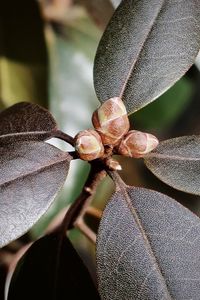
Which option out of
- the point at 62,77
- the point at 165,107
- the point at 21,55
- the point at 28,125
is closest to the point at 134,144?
the point at 28,125

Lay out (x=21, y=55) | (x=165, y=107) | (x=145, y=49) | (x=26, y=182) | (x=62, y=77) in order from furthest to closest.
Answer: (x=165, y=107) → (x=62, y=77) → (x=21, y=55) → (x=145, y=49) → (x=26, y=182)

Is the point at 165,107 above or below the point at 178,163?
below

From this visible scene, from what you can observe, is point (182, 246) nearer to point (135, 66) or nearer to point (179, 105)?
point (135, 66)

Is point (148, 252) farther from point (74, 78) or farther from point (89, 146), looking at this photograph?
point (74, 78)

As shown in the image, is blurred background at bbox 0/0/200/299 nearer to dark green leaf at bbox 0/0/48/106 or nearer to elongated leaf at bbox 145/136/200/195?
dark green leaf at bbox 0/0/48/106

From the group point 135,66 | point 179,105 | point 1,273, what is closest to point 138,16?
point 135,66

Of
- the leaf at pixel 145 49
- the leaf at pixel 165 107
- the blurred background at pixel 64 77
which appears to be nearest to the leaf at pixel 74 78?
the blurred background at pixel 64 77

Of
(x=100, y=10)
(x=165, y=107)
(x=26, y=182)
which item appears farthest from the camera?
(x=165, y=107)
